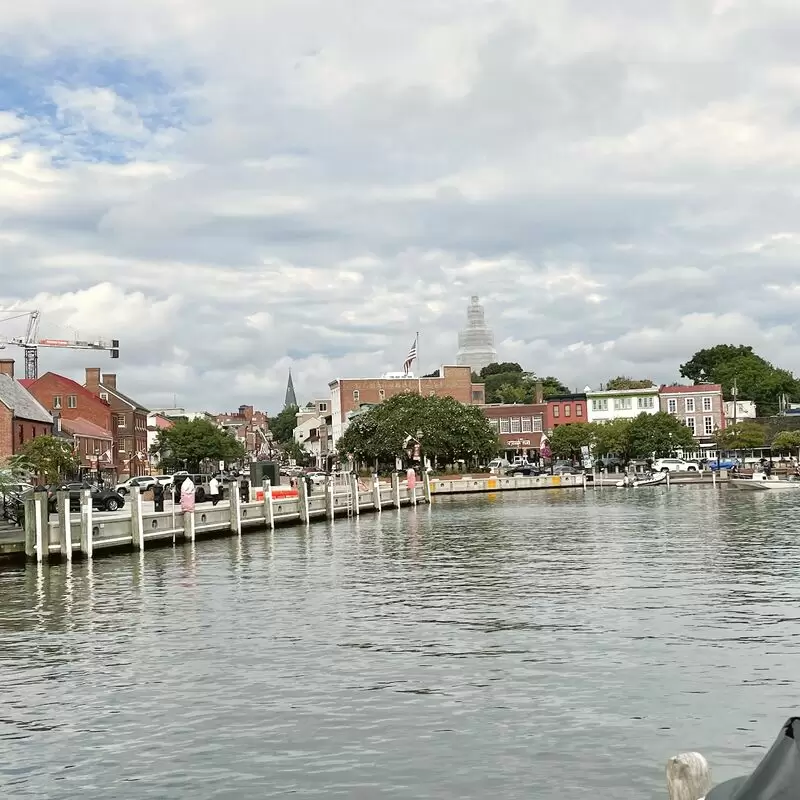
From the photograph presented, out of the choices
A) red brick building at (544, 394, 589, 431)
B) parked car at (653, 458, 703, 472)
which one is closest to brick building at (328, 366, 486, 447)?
red brick building at (544, 394, 589, 431)

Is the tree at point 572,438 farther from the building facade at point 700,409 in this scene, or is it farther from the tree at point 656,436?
the building facade at point 700,409

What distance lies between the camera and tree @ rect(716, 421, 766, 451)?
477 ft

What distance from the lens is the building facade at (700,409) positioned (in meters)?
158

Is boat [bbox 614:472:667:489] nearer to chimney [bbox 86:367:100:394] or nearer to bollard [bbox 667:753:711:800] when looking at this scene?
chimney [bbox 86:367:100:394]

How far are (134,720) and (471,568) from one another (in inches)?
752

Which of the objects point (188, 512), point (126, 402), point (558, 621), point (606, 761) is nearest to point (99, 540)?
point (188, 512)

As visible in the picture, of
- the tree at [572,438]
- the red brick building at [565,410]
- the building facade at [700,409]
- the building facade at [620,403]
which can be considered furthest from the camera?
the red brick building at [565,410]

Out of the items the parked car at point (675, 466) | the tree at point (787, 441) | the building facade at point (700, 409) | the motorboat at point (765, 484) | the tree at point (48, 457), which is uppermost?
the building facade at point (700, 409)

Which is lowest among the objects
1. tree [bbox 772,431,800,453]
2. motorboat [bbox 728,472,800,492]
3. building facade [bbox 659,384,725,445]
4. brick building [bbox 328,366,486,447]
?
motorboat [bbox 728,472,800,492]

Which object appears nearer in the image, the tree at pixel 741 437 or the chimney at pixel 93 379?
the tree at pixel 741 437

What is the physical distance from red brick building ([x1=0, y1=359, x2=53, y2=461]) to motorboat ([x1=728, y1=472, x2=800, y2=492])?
6244 cm

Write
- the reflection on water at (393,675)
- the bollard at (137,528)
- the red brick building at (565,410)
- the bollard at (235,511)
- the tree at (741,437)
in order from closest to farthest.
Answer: the reflection on water at (393,675)
the bollard at (137,528)
the bollard at (235,511)
the tree at (741,437)
the red brick building at (565,410)

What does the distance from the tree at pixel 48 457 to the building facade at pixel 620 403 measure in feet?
301

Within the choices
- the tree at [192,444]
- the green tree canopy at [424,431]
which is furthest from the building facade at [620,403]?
the green tree canopy at [424,431]
